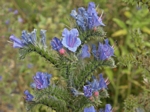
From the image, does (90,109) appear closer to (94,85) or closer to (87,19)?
(94,85)

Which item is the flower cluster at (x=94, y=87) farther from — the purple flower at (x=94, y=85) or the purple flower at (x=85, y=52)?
the purple flower at (x=85, y=52)

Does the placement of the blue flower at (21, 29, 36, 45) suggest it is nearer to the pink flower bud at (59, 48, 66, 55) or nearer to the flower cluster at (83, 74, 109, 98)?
the pink flower bud at (59, 48, 66, 55)

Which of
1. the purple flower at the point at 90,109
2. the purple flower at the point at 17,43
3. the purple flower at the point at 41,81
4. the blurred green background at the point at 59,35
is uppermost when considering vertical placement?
the blurred green background at the point at 59,35

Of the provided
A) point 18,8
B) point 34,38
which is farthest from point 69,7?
point 34,38

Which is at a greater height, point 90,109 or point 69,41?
point 69,41

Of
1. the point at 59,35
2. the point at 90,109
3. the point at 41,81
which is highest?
the point at 59,35

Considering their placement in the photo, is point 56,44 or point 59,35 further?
point 59,35

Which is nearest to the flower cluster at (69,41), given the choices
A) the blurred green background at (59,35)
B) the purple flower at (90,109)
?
the purple flower at (90,109)

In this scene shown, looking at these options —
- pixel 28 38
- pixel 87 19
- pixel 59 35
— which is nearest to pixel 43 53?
pixel 28 38
